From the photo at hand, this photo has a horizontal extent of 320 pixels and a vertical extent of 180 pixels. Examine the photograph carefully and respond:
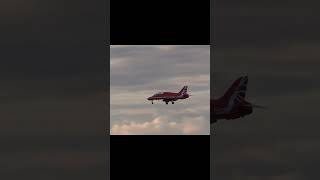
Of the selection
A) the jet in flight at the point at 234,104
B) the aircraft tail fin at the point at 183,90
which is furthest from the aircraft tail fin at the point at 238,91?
the aircraft tail fin at the point at 183,90

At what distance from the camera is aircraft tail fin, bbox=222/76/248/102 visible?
138 meters

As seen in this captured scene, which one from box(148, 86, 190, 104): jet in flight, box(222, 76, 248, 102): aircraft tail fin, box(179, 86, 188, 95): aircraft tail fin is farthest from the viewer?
box(222, 76, 248, 102): aircraft tail fin

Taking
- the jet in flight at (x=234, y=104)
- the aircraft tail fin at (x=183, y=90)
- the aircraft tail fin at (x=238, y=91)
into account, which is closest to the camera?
the aircraft tail fin at (x=183, y=90)

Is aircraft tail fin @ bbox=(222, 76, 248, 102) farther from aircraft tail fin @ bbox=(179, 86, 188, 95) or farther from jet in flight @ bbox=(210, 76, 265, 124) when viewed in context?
aircraft tail fin @ bbox=(179, 86, 188, 95)

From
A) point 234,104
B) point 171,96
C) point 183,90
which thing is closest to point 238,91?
point 234,104

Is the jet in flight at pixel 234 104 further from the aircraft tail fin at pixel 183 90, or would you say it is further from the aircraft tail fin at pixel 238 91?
the aircraft tail fin at pixel 183 90

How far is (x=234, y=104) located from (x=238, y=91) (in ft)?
6.23

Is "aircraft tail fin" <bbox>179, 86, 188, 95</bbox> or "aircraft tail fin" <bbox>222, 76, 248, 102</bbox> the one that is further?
"aircraft tail fin" <bbox>222, 76, 248, 102</bbox>

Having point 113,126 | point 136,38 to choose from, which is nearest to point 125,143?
point 113,126

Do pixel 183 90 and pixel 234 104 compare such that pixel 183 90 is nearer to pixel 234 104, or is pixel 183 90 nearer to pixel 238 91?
pixel 234 104

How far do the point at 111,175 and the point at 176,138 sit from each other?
417 inches

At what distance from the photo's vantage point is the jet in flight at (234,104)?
137500mm

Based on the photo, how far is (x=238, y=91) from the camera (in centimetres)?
A: 13862

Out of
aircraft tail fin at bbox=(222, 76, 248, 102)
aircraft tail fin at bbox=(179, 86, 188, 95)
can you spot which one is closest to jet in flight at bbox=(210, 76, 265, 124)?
aircraft tail fin at bbox=(222, 76, 248, 102)
